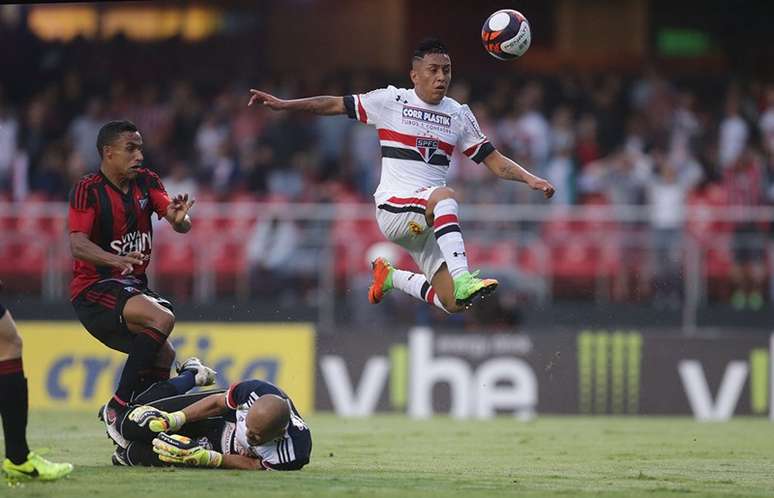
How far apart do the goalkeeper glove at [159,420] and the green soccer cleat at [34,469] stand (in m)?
0.84

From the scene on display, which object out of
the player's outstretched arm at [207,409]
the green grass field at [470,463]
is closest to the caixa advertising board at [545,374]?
the green grass field at [470,463]

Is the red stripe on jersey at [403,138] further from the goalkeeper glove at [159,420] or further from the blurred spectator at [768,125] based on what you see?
the blurred spectator at [768,125]

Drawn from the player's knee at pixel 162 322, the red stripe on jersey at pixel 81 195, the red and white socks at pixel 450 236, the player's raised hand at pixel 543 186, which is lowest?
the player's knee at pixel 162 322

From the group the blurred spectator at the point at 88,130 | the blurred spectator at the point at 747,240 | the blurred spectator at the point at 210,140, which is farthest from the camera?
the blurred spectator at the point at 88,130

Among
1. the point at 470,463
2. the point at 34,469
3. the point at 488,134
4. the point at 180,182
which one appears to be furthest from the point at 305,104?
the point at 488,134

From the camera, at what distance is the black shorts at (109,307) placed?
10.5 meters

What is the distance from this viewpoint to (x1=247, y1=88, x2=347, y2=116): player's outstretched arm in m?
10.8

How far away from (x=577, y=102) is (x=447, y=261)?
1138 centimetres

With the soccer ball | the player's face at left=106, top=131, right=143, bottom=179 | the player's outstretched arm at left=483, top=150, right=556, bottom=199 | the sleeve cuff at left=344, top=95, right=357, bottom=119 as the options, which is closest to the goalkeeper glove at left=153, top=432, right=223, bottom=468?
the player's face at left=106, top=131, right=143, bottom=179

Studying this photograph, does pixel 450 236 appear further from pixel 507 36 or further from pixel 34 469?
pixel 34 469

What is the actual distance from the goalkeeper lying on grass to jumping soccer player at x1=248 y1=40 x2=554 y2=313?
6.53 ft

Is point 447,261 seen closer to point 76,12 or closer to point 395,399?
point 395,399

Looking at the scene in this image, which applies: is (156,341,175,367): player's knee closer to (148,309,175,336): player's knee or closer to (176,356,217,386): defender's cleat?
(176,356,217,386): defender's cleat

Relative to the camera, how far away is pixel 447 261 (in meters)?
11.2
